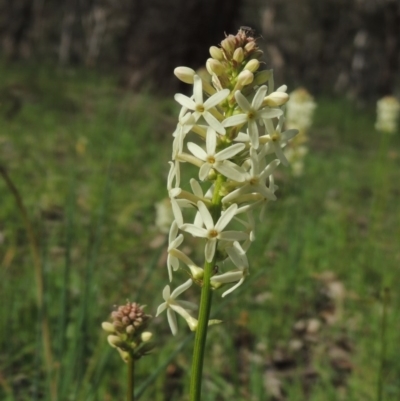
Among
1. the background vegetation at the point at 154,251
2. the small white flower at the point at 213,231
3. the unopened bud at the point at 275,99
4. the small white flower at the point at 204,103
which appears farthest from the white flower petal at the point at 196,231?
the background vegetation at the point at 154,251

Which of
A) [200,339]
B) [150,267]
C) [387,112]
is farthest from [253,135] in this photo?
[387,112]

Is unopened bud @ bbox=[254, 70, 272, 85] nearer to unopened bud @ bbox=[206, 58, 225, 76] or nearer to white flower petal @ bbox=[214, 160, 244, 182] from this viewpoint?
unopened bud @ bbox=[206, 58, 225, 76]

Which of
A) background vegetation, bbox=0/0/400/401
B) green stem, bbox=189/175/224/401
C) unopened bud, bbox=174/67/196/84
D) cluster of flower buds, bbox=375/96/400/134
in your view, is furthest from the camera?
cluster of flower buds, bbox=375/96/400/134

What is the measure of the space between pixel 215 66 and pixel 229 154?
0.21m

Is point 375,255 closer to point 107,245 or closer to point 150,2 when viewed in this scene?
point 107,245

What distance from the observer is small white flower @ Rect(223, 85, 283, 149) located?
1.26 m

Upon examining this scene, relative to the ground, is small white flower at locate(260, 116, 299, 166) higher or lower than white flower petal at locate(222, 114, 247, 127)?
lower

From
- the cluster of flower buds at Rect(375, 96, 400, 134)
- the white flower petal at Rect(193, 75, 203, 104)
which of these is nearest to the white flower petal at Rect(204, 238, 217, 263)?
the white flower petal at Rect(193, 75, 203, 104)

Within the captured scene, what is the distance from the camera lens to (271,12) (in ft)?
104

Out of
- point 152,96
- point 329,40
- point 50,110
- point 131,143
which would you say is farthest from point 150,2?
point 329,40

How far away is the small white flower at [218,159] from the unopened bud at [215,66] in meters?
0.14

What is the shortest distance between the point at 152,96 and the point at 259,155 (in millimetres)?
8117

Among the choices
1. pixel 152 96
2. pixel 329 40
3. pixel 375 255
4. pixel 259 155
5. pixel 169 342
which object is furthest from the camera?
pixel 329 40

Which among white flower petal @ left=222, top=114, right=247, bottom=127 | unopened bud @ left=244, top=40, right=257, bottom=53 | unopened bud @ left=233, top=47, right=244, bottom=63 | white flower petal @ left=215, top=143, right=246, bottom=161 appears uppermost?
unopened bud @ left=244, top=40, right=257, bottom=53
